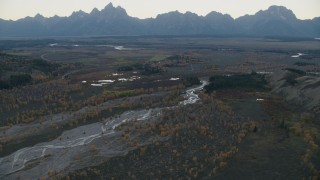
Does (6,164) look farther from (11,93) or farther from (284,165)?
(11,93)

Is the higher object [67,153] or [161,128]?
[161,128]

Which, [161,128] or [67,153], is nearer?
[67,153]

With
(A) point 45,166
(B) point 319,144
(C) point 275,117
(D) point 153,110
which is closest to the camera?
(A) point 45,166

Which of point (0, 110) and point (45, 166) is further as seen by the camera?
Result: point (0, 110)

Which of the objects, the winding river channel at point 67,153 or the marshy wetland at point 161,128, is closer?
the marshy wetland at point 161,128

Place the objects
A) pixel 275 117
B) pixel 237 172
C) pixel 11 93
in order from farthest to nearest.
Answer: pixel 11 93
pixel 275 117
pixel 237 172

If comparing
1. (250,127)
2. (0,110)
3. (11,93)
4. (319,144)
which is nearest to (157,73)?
(11,93)

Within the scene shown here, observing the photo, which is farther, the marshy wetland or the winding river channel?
the winding river channel
